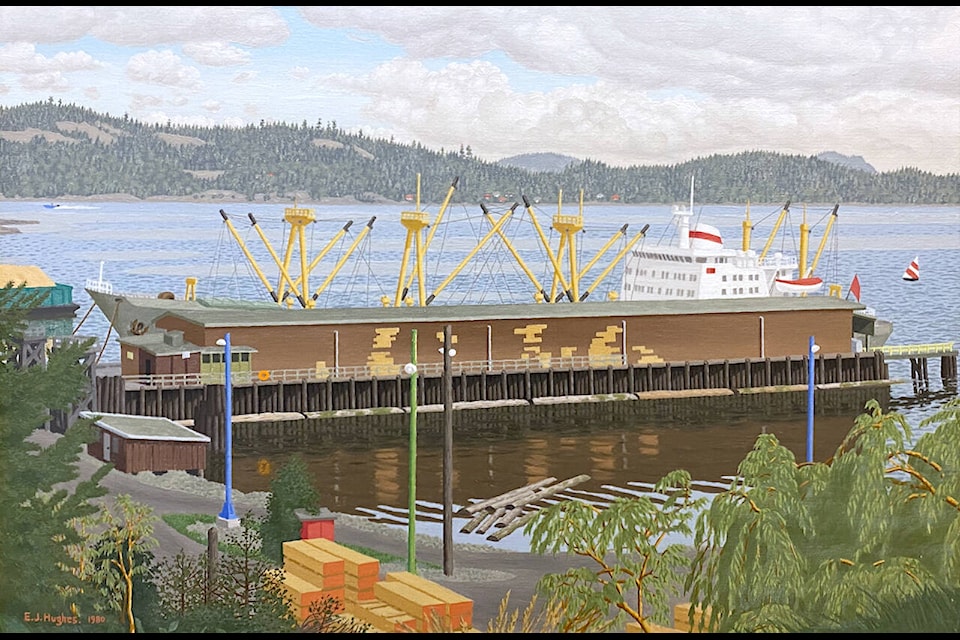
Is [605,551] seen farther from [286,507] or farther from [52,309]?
[52,309]

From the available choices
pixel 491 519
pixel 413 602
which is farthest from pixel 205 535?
pixel 413 602

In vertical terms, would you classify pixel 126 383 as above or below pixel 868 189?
below

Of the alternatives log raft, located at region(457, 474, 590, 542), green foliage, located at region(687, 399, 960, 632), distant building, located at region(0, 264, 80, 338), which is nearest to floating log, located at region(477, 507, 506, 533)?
log raft, located at region(457, 474, 590, 542)

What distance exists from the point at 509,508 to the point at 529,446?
544cm

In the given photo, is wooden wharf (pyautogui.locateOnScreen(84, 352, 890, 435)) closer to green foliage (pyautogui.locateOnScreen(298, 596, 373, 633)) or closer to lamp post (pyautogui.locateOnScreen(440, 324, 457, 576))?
lamp post (pyautogui.locateOnScreen(440, 324, 457, 576))

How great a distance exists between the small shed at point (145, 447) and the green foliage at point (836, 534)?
15253mm

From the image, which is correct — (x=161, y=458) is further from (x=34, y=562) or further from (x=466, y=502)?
(x=34, y=562)

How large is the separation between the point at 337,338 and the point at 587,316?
579 centimetres

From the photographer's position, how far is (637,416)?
2903 centimetres

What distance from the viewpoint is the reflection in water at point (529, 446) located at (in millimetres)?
24109

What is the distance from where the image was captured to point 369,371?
31.3 metres

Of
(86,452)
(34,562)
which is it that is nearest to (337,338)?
(86,452)

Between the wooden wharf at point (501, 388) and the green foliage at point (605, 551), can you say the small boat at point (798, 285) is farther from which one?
the green foliage at point (605, 551)

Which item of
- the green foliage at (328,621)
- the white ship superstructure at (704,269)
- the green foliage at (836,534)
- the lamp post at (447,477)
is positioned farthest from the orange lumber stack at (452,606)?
the white ship superstructure at (704,269)
